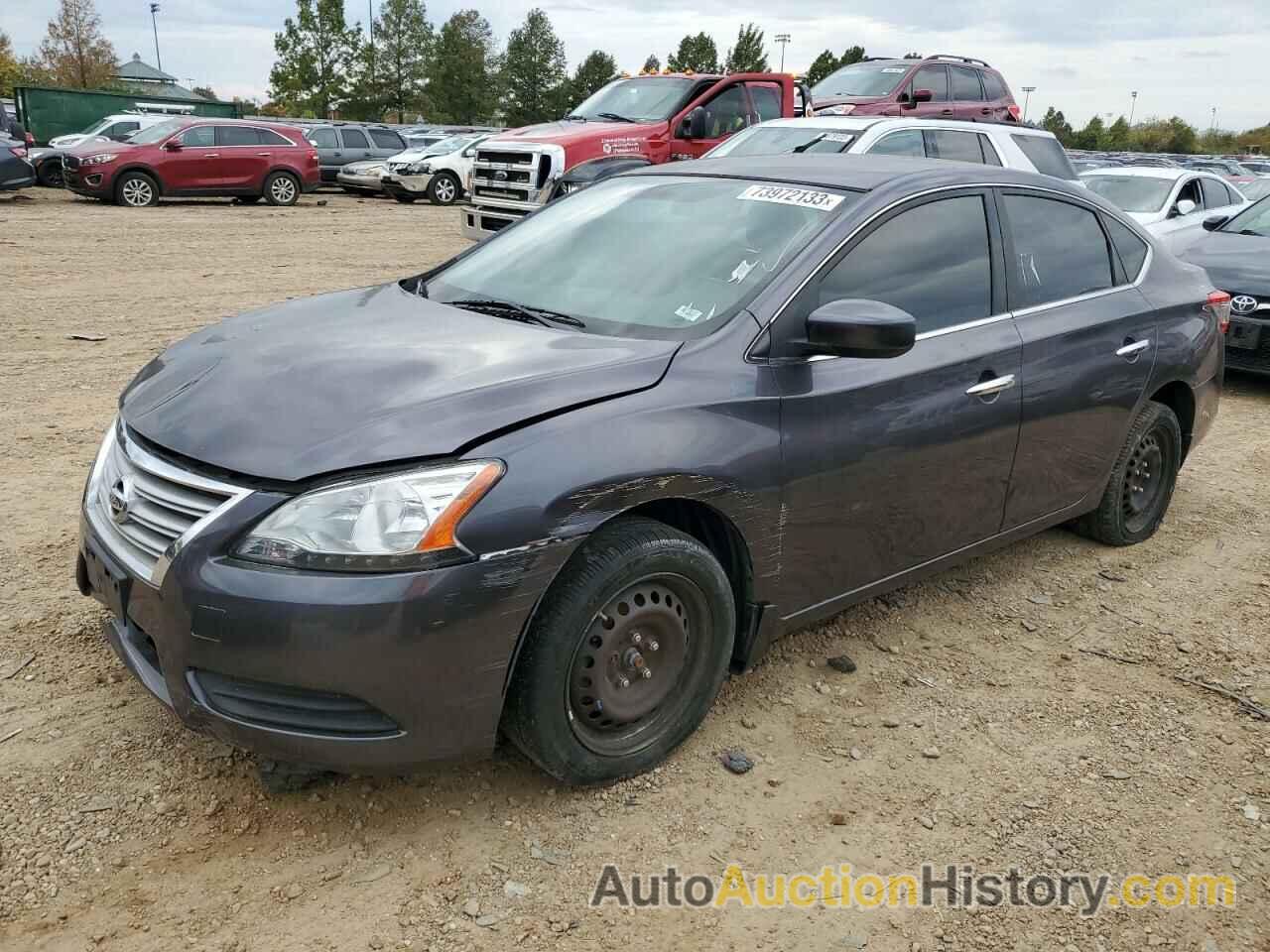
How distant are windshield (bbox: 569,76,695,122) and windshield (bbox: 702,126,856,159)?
2.68 m

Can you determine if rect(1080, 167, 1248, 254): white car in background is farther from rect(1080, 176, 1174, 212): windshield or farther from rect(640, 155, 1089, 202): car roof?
rect(640, 155, 1089, 202): car roof

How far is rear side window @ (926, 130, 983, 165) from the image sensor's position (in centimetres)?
953

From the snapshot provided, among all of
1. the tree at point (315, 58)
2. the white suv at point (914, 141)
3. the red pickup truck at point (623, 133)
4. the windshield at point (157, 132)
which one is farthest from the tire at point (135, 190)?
the tree at point (315, 58)

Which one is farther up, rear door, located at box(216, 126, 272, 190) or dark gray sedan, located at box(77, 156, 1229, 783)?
rear door, located at box(216, 126, 272, 190)

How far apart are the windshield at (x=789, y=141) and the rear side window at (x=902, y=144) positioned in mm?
263

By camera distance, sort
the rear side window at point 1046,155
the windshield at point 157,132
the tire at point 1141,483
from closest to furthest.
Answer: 1. the tire at point 1141,483
2. the rear side window at point 1046,155
3. the windshield at point 157,132

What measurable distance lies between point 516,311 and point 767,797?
166 centimetres

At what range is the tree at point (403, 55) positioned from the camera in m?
63.1

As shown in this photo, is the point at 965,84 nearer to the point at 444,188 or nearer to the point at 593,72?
the point at 444,188

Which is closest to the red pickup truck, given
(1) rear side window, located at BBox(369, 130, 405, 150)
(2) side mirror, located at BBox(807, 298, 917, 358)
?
(2) side mirror, located at BBox(807, 298, 917, 358)

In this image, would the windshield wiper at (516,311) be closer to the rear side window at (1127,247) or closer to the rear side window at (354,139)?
the rear side window at (1127,247)

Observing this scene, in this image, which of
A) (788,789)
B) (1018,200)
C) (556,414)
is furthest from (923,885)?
(1018,200)

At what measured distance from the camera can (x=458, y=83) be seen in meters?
64.8

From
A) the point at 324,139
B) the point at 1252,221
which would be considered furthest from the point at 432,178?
the point at 1252,221
